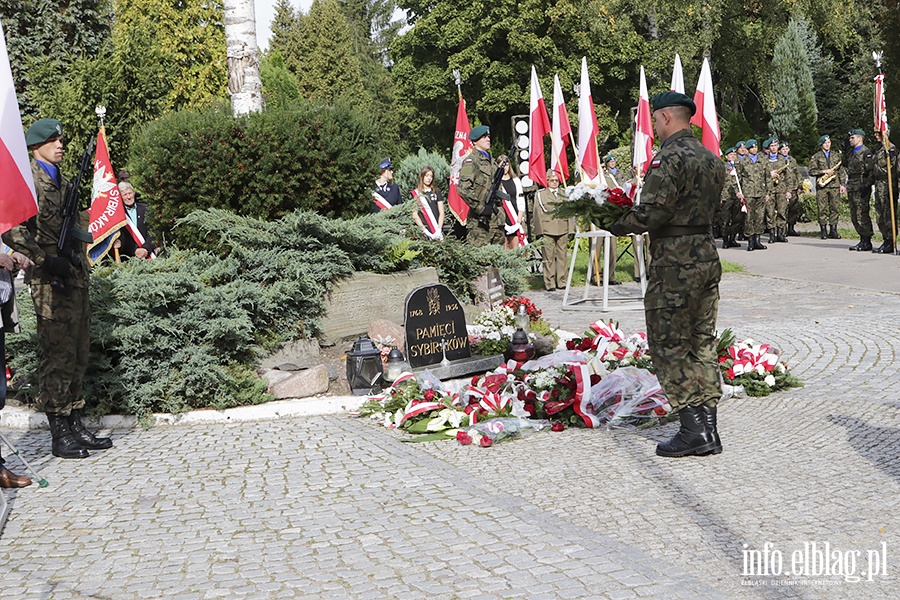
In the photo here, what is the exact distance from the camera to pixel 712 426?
→ 238 inches

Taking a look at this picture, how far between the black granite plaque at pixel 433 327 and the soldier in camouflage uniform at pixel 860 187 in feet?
42.1

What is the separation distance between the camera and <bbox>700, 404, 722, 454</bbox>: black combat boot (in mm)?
6015

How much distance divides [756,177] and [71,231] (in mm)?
18253

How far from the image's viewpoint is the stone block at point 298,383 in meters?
8.16

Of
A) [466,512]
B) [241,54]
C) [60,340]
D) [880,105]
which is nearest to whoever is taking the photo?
[466,512]

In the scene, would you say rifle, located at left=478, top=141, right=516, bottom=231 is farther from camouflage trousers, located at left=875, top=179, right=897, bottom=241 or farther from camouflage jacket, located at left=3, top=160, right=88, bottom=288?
camouflage jacket, located at left=3, top=160, right=88, bottom=288

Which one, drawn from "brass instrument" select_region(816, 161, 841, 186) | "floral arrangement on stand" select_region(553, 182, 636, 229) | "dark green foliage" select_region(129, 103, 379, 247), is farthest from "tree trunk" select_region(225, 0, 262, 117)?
"brass instrument" select_region(816, 161, 841, 186)

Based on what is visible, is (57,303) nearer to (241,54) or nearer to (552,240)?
(241,54)

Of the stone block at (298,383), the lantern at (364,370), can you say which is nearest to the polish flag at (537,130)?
the lantern at (364,370)

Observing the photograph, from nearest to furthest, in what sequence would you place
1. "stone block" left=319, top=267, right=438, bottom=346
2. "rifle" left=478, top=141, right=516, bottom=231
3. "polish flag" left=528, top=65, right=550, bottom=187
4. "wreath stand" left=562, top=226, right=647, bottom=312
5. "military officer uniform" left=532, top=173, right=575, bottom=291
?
1. "stone block" left=319, top=267, right=438, bottom=346
2. "wreath stand" left=562, top=226, right=647, bottom=312
3. "polish flag" left=528, top=65, right=550, bottom=187
4. "rifle" left=478, top=141, right=516, bottom=231
5. "military officer uniform" left=532, top=173, right=575, bottom=291

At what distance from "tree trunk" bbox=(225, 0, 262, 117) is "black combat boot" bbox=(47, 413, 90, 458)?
579 cm

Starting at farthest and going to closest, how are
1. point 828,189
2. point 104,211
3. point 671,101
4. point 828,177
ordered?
point 828,189 → point 828,177 → point 104,211 → point 671,101

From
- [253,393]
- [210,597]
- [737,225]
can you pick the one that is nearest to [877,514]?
[210,597]

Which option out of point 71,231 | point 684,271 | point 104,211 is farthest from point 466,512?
point 104,211
